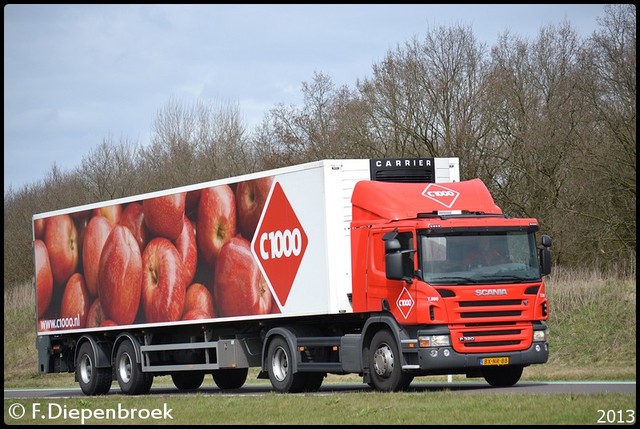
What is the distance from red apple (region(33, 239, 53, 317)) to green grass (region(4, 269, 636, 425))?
449 centimetres

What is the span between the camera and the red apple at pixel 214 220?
22.7 meters

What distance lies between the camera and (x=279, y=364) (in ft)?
70.7

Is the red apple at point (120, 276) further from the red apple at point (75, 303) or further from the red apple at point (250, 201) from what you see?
the red apple at point (250, 201)

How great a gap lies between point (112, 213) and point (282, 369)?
6635mm

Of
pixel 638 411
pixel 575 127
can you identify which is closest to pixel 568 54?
pixel 575 127

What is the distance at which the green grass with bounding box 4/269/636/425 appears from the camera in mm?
14734

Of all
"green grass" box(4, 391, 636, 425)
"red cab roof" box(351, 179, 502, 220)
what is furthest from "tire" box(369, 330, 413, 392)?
"red cab roof" box(351, 179, 502, 220)

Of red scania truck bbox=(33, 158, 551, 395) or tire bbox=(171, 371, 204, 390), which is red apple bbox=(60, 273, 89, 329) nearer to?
red scania truck bbox=(33, 158, 551, 395)

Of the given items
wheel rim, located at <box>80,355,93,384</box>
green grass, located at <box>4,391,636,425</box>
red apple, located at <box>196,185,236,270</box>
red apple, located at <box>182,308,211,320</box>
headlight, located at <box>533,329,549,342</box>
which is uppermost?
red apple, located at <box>196,185,236,270</box>

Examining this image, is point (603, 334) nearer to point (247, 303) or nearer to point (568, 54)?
point (247, 303)

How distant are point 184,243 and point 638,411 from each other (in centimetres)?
1168

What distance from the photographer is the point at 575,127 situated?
129 feet

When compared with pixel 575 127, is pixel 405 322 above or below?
below

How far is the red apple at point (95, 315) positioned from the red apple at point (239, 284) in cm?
440
